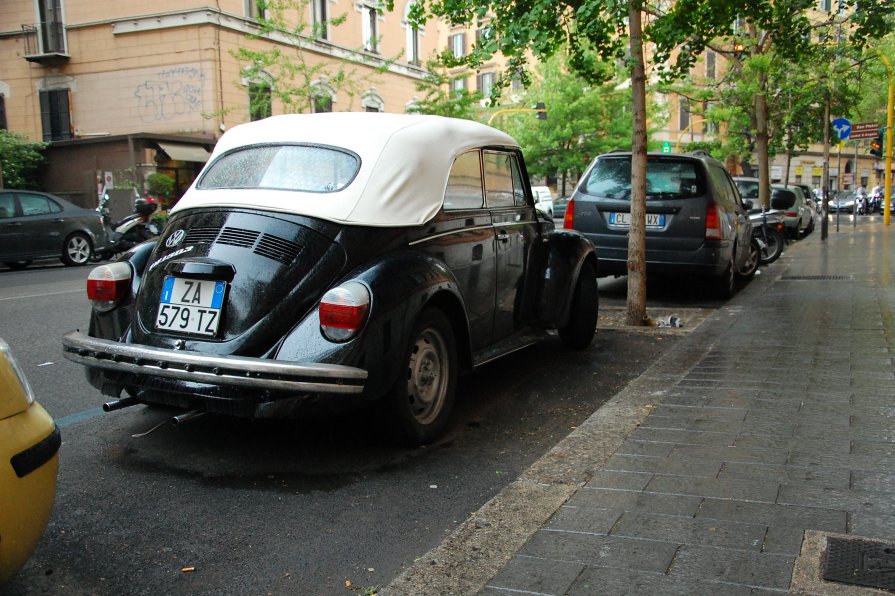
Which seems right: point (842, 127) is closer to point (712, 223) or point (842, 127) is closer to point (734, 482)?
point (712, 223)

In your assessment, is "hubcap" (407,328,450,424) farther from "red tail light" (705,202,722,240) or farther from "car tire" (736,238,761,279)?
"car tire" (736,238,761,279)

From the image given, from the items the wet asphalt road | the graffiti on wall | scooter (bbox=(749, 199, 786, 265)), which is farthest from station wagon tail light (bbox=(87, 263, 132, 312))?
the graffiti on wall

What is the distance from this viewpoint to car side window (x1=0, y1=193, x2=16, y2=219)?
51.1 feet

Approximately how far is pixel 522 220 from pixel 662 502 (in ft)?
9.49

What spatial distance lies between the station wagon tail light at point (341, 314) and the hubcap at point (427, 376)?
1.72 ft

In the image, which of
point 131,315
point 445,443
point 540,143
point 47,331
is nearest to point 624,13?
point 445,443

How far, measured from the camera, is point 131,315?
4.43 meters

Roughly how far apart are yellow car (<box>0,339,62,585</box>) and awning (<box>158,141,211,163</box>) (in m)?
24.9

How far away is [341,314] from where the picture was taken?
388cm

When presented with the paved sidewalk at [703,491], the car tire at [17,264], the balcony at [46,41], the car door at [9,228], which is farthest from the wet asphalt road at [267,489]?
the balcony at [46,41]

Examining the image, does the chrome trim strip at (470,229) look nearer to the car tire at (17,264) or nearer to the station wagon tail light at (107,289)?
the station wagon tail light at (107,289)

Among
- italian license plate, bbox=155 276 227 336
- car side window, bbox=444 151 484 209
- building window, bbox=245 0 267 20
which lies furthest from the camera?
building window, bbox=245 0 267 20

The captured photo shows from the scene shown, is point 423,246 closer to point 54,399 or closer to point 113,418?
point 113,418

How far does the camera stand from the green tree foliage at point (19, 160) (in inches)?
1034
